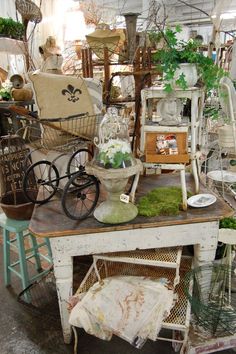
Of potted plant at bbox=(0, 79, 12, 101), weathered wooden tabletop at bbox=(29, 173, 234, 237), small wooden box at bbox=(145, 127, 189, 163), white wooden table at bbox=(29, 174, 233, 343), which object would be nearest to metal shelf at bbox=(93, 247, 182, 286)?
white wooden table at bbox=(29, 174, 233, 343)

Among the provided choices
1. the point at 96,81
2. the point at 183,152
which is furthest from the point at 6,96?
the point at 183,152

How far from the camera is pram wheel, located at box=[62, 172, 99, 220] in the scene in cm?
153

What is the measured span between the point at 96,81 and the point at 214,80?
0.80m

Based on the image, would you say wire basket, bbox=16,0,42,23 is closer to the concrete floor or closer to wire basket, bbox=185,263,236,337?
the concrete floor

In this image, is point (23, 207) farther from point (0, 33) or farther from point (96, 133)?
point (0, 33)

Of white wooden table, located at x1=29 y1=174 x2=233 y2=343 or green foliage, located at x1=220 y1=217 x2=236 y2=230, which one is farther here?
green foliage, located at x1=220 y1=217 x2=236 y2=230

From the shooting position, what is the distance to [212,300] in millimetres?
1689

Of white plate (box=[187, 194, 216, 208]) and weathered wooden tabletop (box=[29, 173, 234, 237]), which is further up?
white plate (box=[187, 194, 216, 208])

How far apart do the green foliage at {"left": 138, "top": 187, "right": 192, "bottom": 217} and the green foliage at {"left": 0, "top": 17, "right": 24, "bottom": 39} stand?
2.25 meters

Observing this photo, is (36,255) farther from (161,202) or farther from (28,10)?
(28,10)

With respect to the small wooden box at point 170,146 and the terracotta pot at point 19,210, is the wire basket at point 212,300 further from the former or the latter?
the terracotta pot at point 19,210

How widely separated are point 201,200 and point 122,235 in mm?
512

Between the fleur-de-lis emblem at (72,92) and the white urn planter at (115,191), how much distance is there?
1.85 ft

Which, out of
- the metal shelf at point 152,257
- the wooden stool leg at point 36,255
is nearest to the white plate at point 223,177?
the metal shelf at point 152,257
